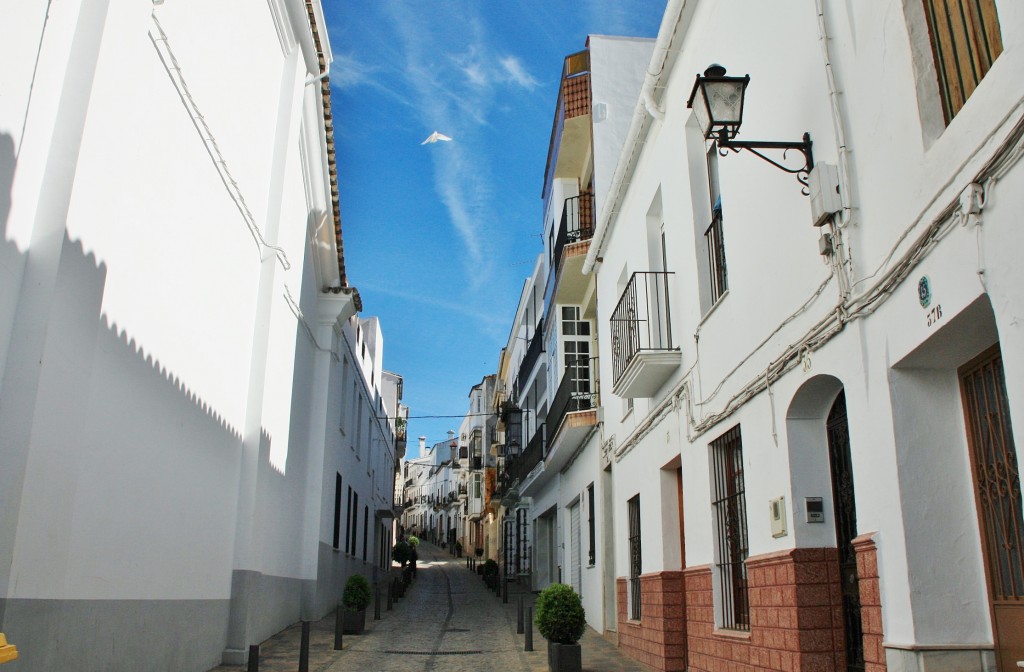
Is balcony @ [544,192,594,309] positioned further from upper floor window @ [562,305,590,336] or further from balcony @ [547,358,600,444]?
balcony @ [547,358,600,444]

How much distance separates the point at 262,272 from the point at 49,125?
6240 mm

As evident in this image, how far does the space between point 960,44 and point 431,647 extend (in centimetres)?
1101

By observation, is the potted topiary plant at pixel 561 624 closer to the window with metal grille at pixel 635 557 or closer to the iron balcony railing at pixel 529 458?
the window with metal grille at pixel 635 557

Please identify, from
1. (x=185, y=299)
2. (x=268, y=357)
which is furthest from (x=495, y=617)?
(x=185, y=299)

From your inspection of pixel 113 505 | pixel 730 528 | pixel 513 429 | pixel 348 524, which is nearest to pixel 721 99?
pixel 730 528

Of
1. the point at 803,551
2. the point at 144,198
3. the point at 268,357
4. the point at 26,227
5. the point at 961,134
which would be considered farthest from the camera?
the point at 268,357

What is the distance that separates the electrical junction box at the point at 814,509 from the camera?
631 cm

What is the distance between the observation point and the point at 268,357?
1172 centimetres

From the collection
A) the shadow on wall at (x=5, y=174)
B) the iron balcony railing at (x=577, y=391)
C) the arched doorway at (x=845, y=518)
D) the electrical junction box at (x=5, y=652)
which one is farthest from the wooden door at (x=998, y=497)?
the iron balcony railing at (x=577, y=391)

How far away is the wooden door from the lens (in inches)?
172

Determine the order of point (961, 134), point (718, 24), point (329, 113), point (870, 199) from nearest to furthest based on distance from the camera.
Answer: point (961, 134) < point (870, 199) < point (718, 24) < point (329, 113)

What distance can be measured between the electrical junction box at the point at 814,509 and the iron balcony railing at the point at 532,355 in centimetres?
1687

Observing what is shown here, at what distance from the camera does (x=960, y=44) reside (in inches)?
182

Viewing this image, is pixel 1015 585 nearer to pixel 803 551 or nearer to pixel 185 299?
pixel 803 551
